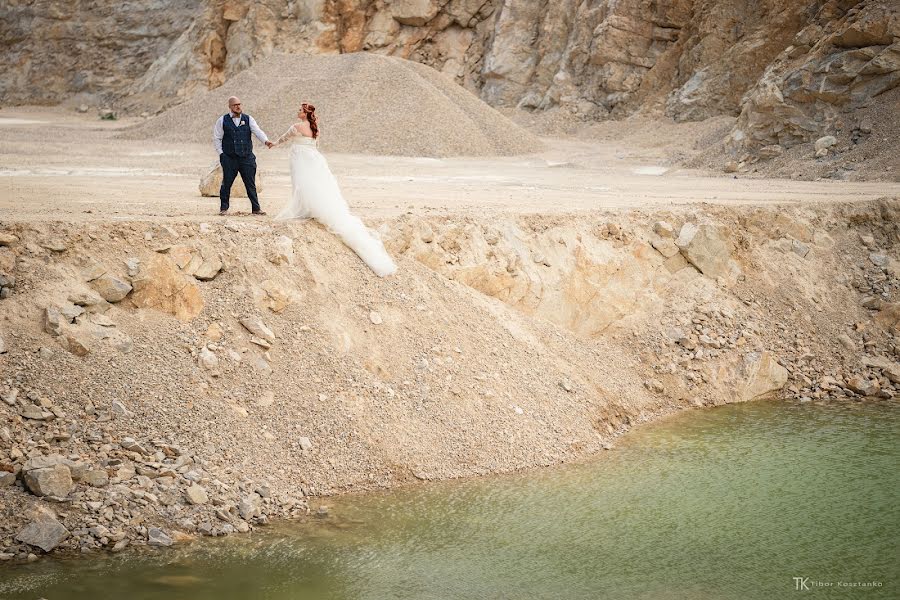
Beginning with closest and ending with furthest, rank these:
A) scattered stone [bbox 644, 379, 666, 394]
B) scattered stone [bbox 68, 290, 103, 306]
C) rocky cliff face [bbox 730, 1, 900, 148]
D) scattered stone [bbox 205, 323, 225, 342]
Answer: scattered stone [bbox 68, 290, 103, 306] → scattered stone [bbox 205, 323, 225, 342] → scattered stone [bbox 644, 379, 666, 394] → rocky cliff face [bbox 730, 1, 900, 148]

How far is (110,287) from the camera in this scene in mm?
8305

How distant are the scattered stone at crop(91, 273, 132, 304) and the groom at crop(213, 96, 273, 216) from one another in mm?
2509

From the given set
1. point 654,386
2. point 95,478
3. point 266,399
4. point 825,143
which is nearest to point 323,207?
point 266,399

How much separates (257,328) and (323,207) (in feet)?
5.79

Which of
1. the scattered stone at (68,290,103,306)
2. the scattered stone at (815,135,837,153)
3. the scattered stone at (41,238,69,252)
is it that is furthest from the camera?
the scattered stone at (815,135,837,153)

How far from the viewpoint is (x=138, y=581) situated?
647cm

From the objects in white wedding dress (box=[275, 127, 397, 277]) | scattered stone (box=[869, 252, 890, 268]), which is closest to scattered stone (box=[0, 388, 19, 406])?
white wedding dress (box=[275, 127, 397, 277])

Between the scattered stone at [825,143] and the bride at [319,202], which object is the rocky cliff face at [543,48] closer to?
the scattered stone at [825,143]

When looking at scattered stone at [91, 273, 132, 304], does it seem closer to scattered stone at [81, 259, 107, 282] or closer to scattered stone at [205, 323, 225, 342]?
scattered stone at [81, 259, 107, 282]

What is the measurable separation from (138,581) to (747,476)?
18.6 feet

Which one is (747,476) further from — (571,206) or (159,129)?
(159,129)

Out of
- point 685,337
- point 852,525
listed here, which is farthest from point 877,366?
point 852,525

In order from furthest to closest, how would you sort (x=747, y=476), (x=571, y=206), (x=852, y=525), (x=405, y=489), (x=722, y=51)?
(x=722, y=51) → (x=571, y=206) → (x=747, y=476) → (x=405, y=489) → (x=852, y=525)

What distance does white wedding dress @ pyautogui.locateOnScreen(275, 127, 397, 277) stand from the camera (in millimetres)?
9852
